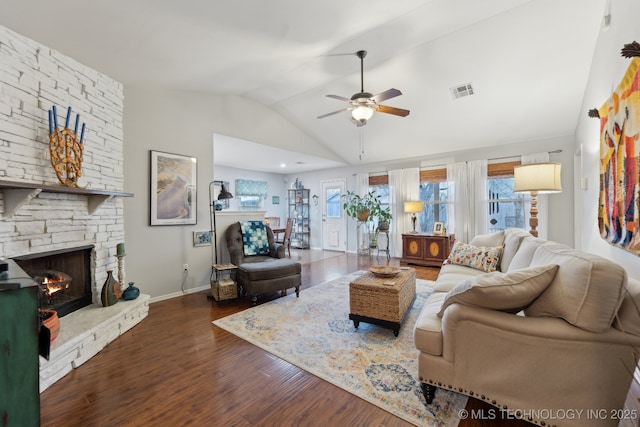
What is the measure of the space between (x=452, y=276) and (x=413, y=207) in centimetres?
318

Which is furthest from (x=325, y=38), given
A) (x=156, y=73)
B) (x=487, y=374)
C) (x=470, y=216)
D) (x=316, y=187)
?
(x=316, y=187)

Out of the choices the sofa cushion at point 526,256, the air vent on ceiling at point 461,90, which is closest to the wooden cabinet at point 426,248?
the air vent on ceiling at point 461,90

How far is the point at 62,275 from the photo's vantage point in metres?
2.43

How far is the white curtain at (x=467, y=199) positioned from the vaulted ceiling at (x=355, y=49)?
753mm

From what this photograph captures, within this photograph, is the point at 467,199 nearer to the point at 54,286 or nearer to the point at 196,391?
the point at 196,391

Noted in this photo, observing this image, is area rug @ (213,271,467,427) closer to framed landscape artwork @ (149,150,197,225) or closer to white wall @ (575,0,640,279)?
white wall @ (575,0,640,279)

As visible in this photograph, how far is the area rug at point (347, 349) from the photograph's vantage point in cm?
160

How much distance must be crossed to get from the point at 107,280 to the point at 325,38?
323 centimetres

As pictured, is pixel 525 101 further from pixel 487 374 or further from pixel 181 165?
pixel 181 165

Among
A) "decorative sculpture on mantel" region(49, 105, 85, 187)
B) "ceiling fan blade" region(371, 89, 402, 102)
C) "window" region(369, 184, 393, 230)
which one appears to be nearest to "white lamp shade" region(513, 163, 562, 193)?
"ceiling fan blade" region(371, 89, 402, 102)

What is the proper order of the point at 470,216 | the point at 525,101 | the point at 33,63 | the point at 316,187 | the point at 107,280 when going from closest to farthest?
the point at 33,63 < the point at 107,280 < the point at 525,101 < the point at 470,216 < the point at 316,187

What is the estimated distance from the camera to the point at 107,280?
8.60ft

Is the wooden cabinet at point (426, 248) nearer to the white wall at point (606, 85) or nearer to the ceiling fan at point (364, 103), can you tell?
the white wall at point (606, 85)

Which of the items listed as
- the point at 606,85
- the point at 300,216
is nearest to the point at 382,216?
the point at 300,216
